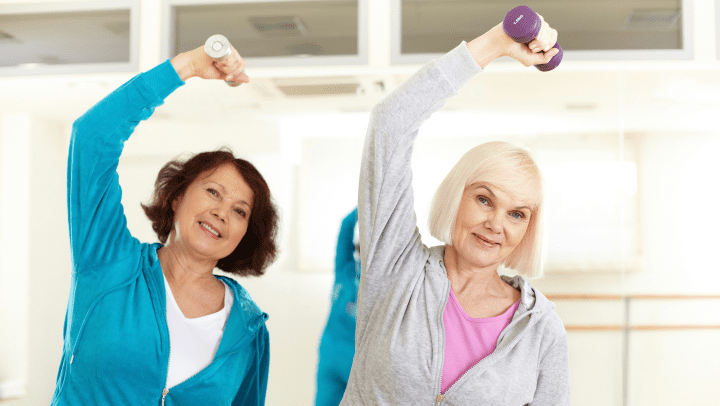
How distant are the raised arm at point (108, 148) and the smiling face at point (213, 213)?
0.17 metres

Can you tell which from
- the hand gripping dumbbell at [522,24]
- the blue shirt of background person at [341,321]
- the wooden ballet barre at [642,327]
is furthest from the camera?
the wooden ballet barre at [642,327]

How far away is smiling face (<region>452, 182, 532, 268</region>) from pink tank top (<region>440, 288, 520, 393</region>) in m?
0.12

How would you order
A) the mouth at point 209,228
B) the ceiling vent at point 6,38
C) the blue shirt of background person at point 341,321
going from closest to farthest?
the mouth at point 209,228
the blue shirt of background person at point 341,321
the ceiling vent at point 6,38

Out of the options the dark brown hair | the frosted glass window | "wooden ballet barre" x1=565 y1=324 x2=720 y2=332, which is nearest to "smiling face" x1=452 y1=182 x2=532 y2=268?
the dark brown hair

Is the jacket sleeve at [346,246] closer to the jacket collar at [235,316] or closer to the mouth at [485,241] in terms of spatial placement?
the jacket collar at [235,316]

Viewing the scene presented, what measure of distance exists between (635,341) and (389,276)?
49.6 inches

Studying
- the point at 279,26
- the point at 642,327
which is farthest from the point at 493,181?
the point at 279,26

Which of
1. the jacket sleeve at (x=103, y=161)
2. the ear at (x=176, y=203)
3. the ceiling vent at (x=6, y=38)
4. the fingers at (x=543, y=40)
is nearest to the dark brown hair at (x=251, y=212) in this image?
the ear at (x=176, y=203)

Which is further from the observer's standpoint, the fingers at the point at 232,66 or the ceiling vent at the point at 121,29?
the ceiling vent at the point at 121,29

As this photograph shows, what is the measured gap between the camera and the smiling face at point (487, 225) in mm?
1223

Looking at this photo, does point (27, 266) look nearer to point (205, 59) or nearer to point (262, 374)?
point (262, 374)

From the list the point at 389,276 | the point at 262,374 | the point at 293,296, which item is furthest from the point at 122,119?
the point at 293,296

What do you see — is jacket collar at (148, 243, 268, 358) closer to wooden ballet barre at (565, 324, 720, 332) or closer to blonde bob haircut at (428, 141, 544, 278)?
blonde bob haircut at (428, 141, 544, 278)

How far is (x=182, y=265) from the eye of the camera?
4.84 ft
